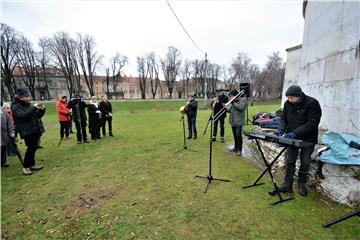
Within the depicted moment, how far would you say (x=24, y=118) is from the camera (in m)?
4.36

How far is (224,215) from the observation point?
2.86 meters

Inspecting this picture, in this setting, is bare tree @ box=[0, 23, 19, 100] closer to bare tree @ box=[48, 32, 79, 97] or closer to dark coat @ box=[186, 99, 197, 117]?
bare tree @ box=[48, 32, 79, 97]

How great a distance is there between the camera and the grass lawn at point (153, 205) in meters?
2.55

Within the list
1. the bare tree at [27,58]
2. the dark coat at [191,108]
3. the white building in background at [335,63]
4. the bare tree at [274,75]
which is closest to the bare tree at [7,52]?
the bare tree at [27,58]

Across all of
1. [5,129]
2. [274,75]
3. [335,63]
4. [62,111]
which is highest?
[274,75]

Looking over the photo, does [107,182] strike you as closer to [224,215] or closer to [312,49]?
[224,215]

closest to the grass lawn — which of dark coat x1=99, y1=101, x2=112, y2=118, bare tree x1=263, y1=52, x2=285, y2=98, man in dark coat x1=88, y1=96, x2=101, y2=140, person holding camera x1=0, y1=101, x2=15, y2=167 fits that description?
person holding camera x1=0, y1=101, x2=15, y2=167

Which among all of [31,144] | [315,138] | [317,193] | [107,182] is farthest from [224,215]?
[31,144]

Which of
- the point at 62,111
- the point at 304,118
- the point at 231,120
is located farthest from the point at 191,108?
the point at 62,111

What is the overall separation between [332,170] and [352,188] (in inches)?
13.1

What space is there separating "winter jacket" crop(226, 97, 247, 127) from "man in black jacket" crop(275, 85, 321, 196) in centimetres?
179

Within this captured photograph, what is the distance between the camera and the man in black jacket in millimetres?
3029

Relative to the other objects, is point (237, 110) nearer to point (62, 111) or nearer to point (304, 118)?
point (304, 118)

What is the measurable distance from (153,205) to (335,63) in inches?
208
